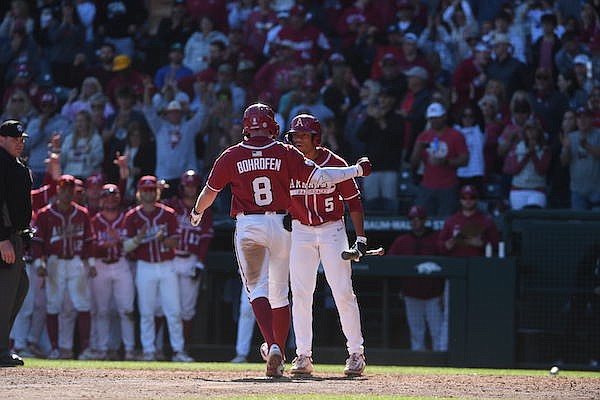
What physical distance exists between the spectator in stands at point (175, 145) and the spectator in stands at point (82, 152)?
0.80m

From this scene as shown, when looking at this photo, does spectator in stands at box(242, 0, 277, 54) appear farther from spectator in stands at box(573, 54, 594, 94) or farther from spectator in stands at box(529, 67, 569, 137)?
spectator in stands at box(573, 54, 594, 94)

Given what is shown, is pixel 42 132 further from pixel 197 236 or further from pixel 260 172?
pixel 260 172

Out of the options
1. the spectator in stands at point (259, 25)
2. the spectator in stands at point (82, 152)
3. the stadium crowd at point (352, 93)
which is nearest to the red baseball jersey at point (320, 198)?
the stadium crowd at point (352, 93)

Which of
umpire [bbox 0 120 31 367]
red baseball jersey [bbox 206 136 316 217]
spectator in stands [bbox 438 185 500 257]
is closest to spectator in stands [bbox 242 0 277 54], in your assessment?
spectator in stands [bbox 438 185 500 257]

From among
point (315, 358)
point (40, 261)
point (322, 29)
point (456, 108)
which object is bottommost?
point (315, 358)

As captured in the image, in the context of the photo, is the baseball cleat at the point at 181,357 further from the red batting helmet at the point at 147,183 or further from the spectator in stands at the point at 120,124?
the spectator in stands at the point at 120,124

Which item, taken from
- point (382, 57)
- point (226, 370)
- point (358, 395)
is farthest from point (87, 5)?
point (358, 395)

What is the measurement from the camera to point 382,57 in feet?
53.2

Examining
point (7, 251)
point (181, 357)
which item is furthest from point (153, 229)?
point (7, 251)

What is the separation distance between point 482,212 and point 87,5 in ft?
27.4

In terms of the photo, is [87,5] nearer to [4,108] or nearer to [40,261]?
[4,108]

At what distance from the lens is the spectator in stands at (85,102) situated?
55.8 ft

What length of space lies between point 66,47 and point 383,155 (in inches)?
246

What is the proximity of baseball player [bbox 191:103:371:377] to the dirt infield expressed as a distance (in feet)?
1.78
